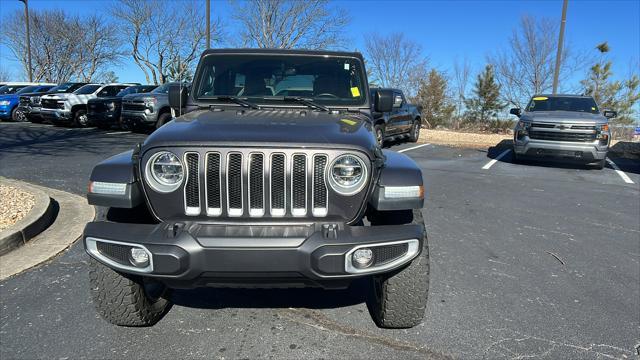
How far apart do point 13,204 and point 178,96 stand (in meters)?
2.94

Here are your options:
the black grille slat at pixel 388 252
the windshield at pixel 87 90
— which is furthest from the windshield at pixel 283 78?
the windshield at pixel 87 90

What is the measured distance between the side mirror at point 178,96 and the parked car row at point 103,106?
1034 centimetres

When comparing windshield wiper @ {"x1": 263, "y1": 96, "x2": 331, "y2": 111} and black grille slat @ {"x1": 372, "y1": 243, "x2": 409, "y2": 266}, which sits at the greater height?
windshield wiper @ {"x1": 263, "y1": 96, "x2": 331, "y2": 111}

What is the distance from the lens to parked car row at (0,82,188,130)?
13.7 m

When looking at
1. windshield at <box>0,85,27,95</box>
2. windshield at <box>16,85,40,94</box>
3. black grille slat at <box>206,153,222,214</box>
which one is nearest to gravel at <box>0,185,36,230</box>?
black grille slat at <box>206,153,222,214</box>

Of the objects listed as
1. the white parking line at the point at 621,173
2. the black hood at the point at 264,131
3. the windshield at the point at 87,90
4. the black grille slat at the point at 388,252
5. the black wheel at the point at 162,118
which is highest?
the windshield at the point at 87,90

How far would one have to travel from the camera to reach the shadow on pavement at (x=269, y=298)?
3.34 m

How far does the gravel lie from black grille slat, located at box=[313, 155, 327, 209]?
365cm

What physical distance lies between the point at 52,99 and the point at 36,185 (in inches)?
435

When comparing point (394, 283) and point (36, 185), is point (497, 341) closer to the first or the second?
point (394, 283)

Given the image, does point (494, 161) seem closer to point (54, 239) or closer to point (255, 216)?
point (54, 239)

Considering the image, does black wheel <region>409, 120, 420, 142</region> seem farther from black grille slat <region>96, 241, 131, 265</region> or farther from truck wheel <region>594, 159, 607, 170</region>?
black grille slat <region>96, 241, 131, 265</region>

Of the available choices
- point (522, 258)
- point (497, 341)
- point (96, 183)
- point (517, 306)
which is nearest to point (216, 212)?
point (96, 183)

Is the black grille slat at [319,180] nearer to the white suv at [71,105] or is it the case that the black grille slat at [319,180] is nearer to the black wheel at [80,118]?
the white suv at [71,105]
